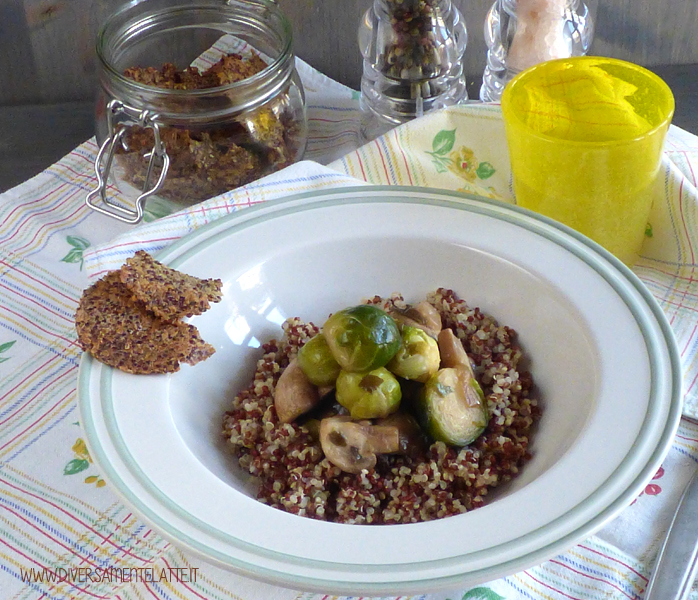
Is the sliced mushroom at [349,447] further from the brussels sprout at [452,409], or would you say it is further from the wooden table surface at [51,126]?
the wooden table surface at [51,126]

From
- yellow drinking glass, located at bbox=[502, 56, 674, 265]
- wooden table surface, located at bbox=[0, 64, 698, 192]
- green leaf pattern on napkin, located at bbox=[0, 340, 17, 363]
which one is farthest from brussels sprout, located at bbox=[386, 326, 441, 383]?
wooden table surface, located at bbox=[0, 64, 698, 192]

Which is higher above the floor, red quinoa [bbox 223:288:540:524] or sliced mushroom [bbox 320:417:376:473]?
sliced mushroom [bbox 320:417:376:473]

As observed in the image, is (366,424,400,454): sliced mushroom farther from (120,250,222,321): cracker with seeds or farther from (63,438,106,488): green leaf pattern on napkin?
(63,438,106,488): green leaf pattern on napkin

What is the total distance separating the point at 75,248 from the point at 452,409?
0.81 m

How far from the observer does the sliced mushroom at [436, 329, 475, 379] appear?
1.01 metres

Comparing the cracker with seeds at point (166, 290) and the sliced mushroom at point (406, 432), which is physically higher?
the cracker with seeds at point (166, 290)

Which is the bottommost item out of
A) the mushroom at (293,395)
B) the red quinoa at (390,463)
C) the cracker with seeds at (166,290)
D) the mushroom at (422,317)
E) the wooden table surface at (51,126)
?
the wooden table surface at (51,126)

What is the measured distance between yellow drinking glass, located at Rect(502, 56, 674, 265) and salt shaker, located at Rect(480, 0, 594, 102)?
0.24 meters

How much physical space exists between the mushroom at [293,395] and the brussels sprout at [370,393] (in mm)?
48

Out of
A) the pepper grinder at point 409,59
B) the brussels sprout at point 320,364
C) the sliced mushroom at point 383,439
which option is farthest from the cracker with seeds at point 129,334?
the pepper grinder at point 409,59

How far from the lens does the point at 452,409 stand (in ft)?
3.08

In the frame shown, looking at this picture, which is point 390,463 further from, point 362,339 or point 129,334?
point 129,334

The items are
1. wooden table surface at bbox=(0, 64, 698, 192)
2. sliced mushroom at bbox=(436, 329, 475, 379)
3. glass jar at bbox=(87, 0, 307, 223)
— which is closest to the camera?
sliced mushroom at bbox=(436, 329, 475, 379)

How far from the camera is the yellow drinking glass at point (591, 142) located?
119cm
